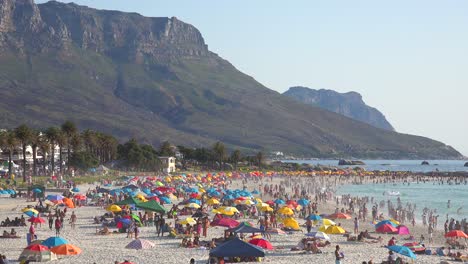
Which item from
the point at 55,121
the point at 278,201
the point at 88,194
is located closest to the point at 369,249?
the point at 278,201

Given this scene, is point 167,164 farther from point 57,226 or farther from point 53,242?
point 53,242

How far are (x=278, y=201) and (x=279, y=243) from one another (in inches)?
612

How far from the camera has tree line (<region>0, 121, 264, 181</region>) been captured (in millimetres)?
75438

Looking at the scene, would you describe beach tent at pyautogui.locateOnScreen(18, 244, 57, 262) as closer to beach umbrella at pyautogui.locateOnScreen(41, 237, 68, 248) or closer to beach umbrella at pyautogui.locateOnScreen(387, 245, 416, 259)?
beach umbrella at pyautogui.locateOnScreen(41, 237, 68, 248)

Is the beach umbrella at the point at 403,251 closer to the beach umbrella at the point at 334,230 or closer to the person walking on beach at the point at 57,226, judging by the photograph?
the beach umbrella at the point at 334,230

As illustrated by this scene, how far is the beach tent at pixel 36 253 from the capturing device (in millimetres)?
23781

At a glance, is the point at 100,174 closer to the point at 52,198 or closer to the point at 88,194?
the point at 88,194

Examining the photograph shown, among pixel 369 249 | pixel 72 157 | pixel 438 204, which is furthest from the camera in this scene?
pixel 72 157

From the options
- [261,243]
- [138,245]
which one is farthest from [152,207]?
[261,243]

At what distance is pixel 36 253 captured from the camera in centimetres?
2408

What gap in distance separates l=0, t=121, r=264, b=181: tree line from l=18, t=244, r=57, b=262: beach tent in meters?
46.8

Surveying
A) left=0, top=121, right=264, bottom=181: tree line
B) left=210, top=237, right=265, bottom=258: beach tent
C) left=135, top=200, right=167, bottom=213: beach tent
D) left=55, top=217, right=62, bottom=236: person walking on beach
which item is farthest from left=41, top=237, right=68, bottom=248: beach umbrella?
left=0, top=121, right=264, bottom=181: tree line

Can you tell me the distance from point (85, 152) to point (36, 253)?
265 feet

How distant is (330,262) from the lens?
25375mm
